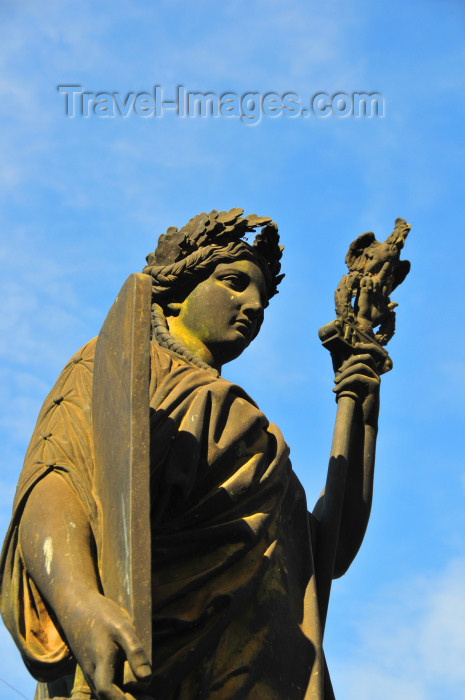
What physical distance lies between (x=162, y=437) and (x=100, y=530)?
0.66 meters

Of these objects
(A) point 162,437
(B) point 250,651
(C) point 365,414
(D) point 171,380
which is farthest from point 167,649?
(C) point 365,414

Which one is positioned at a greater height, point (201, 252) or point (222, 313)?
point (201, 252)

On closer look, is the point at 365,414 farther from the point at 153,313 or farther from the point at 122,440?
the point at 122,440

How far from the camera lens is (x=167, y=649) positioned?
7.01 metres

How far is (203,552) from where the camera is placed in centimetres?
732

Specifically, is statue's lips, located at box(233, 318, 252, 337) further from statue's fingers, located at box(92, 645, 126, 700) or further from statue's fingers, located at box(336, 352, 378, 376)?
statue's fingers, located at box(92, 645, 126, 700)

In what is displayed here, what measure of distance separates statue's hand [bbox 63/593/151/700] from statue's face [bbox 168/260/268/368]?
266cm

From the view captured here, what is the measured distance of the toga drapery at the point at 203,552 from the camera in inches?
A: 277

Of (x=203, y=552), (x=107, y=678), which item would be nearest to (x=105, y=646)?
(x=107, y=678)

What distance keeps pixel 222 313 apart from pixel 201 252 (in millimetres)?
466

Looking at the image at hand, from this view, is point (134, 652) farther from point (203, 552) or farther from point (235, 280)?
point (235, 280)

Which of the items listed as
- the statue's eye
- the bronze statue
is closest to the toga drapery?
the bronze statue

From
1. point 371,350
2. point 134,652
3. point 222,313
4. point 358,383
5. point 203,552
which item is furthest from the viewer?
point 371,350

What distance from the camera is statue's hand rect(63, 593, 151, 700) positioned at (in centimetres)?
606
